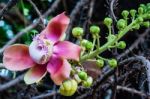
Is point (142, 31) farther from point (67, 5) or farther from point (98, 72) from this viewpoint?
point (98, 72)

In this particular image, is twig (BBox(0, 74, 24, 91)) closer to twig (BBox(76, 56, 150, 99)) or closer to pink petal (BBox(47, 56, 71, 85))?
twig (BBox(76, 56, 150, 99))

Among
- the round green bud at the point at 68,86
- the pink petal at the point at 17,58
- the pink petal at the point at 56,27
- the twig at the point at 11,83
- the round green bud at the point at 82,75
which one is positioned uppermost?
the pink petal at the point at 56,27

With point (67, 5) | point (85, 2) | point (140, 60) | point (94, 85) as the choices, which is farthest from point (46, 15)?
point (140, 60)

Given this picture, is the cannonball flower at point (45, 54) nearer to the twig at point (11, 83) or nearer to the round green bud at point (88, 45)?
the round green bud at point (88, 45)

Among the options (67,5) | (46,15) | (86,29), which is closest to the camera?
(86,29)

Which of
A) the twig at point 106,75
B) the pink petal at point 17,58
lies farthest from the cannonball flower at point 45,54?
the twig at point 106,75

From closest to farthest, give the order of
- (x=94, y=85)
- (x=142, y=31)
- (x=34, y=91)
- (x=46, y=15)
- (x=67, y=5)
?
(x=94, y=85), (x=34, y=91), (x=46, y=15), (x=142, y=31), (x=67, y=5)

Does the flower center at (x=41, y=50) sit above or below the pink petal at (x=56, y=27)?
below
